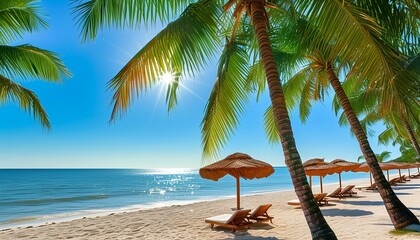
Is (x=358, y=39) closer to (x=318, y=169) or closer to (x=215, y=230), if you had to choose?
(x=215, y=230)

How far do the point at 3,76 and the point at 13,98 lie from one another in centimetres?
70

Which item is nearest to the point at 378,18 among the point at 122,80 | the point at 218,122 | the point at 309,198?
the point at 309,198

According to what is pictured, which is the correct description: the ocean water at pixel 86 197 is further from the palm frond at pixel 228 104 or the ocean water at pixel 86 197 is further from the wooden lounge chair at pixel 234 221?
the palm frond at pixel 228 104

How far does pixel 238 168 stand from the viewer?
820cm

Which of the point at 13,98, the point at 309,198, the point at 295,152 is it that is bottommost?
the point at 309,198

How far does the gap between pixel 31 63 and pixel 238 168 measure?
639cm

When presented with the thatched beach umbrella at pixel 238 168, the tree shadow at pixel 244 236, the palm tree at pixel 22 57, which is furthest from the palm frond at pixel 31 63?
the tree shadow at pixel 244 236

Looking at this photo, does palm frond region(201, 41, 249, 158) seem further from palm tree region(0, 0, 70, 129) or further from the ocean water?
the ocean water

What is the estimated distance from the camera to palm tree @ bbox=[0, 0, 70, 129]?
786 cm

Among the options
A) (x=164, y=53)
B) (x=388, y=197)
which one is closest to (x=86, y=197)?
(x=164, y=53)

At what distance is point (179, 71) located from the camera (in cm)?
655

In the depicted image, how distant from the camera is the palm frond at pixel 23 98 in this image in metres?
7.92

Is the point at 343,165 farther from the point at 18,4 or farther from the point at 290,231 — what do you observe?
the point at 18,4

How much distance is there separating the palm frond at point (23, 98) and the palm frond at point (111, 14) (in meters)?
4.05
